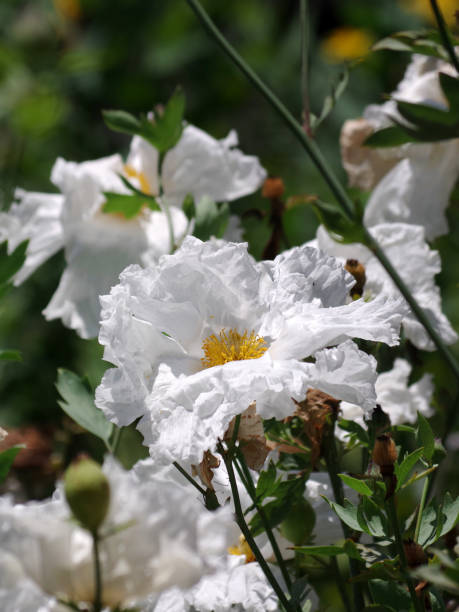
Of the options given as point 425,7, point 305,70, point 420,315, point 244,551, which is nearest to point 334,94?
point 305,70

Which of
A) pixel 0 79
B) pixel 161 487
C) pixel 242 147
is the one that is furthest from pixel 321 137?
pixel 161 487

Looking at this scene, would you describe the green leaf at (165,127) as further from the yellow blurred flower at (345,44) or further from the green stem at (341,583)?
the yellow blurred flower at (345,44)

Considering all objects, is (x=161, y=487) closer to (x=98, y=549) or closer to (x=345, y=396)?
(x=98, y=549)

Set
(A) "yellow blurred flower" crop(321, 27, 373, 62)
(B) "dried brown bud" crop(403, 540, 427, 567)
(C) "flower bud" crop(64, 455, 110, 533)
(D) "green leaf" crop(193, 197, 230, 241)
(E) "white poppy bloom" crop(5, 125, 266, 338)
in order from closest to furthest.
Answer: (C) "flower bud" crop(64, 455, 110, 533) → (B) "dried brown bud" crop(403, 540, 427, 567) → (D) "green leaf" crop(193, 197, 230, 241) → (E) "white poppy bloom" crop(5, 125, 266, 338) → (A) "yellow blurred flower" crop(321, 27, 373, 62)

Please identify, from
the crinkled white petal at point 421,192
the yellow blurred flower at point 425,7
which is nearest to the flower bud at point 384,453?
the crinkled white petal at point 421,192

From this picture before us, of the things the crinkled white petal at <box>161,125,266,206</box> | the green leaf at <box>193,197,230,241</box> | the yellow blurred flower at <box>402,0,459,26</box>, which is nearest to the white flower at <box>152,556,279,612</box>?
the green leaf at <box>193,197,230,241</box>

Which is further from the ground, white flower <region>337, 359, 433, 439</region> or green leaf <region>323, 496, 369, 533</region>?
green leaf <region>323, 496, 369, 533</region>

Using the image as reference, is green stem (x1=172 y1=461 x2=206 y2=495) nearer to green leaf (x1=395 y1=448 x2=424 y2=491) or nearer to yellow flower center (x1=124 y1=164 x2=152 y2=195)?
green leaf (x1=395 y1=448 x2=424 y2=491)

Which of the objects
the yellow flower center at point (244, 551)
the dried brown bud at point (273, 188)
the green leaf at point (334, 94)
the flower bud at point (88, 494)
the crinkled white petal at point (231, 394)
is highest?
the flower bud at point (88, 494)
